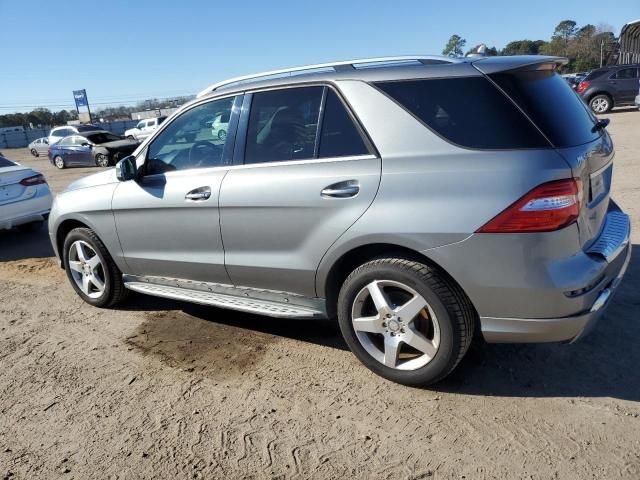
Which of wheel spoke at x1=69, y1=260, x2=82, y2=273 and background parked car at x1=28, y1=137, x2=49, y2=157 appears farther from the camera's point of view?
background parked car at x1=28, y1=137, x2=49, y2=157

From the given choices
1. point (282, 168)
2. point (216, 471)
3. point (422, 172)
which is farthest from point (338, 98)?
point (216, 471)

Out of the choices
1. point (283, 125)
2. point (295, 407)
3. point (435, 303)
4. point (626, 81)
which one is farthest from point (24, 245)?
point (626, 81)

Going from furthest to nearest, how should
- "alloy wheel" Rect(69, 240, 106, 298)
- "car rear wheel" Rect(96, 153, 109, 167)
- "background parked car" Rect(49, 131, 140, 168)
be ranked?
"car rear wheel" Rect(96, 153, 109, 167), "background parked car" Rect(49, 131, 140, 168), "alloy wheel" Rect(69, 240, 106, 298)

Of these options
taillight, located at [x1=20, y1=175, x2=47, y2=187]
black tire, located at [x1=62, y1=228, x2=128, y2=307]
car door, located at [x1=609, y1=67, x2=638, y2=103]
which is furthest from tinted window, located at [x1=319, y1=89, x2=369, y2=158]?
car door, located at [x1=609, y1=67, x2=638, y2=103]

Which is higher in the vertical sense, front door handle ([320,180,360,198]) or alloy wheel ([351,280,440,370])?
front door handle ([320,180,360,198])

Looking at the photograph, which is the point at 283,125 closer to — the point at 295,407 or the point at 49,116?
the point at 295,407

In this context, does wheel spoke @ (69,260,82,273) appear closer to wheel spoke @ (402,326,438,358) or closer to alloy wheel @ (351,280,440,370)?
alloy wheel @ (351,280,440,370)

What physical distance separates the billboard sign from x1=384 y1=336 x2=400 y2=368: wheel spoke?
6195 centimetres

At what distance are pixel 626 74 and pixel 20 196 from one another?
67.9 ft

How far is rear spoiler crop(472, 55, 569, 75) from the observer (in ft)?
8.78

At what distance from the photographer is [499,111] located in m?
2.56

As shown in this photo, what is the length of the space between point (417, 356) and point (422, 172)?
1.10 m

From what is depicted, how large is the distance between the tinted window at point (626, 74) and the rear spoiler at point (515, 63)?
19.5 m

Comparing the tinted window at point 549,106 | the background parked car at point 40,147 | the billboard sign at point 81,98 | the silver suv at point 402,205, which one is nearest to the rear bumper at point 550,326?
the silver suv at point 402,205
